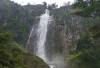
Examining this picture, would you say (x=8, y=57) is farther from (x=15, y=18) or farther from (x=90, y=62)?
(x=15, y=18)

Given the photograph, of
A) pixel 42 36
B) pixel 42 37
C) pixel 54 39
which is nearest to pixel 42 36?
pixel 42 36

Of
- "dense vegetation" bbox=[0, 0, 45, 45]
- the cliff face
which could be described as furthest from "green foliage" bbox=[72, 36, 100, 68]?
"dense vegetation" bbox=[0, 0, 45, 45]

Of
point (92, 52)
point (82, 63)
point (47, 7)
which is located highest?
point (47, 7)

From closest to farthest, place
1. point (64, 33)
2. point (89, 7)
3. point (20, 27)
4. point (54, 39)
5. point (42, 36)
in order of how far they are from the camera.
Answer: point (89, 7)
point (64, 33)
point (54, 39)
point (42, 36)
point (20, 27)

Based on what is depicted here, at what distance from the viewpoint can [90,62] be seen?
27.4 metres

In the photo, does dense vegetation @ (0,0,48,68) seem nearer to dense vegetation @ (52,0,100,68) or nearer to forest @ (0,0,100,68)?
forest @ (0,0,100,68)

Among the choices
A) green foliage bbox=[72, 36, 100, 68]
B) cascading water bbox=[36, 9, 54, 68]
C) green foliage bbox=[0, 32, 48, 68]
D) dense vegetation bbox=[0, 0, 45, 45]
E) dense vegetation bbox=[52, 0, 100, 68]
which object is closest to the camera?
dense vegetation bbox=[52, 0, 100, 68]

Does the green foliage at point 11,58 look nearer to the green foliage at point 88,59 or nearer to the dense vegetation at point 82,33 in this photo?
the green foliage at point 88,59

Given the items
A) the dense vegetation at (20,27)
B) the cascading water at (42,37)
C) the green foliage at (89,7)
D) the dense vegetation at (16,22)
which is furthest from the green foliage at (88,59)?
the dense vegetation at (16,22)

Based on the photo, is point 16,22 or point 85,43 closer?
point 85,43

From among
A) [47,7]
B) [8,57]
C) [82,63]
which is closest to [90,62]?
[82,63]

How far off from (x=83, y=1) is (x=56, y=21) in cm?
3950

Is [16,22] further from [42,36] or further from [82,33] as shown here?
[82,33]

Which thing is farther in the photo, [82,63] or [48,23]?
[48,23]
